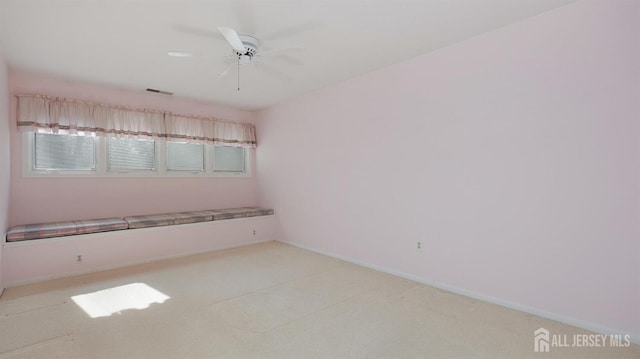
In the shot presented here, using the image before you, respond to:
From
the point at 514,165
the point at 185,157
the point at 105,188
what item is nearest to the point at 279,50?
the point at 514,165

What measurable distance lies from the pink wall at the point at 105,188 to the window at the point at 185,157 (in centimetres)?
21

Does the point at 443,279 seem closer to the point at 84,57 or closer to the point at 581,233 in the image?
the point at 581,233

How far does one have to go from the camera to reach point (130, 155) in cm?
440

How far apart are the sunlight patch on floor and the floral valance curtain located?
2.15 m

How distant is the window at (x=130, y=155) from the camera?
4.23 m

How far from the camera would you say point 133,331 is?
7.16 ft

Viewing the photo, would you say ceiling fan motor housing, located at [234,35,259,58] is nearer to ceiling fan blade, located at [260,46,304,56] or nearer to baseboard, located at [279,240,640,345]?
ceiling fan blade, located at [260,46,304,56]

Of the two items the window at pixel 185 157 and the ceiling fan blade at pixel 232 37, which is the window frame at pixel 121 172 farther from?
the ceiling fan blade at pixel 232 37

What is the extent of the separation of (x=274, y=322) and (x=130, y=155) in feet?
11.4

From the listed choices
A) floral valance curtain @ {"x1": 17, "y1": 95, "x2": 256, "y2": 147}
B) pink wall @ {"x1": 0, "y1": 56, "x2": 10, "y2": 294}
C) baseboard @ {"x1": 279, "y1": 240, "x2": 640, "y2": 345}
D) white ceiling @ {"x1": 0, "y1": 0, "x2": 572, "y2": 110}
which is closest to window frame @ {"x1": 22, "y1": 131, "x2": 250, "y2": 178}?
floral valance curtain @ {"x1": 17, "y1": 95, "x2": 256, "y2": 147}

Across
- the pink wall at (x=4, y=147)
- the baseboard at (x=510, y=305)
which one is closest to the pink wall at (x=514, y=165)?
the baseboard at (x=510, y=305)

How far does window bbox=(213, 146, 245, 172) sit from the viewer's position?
5.32 meters

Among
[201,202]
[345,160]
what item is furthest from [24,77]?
[345,160]

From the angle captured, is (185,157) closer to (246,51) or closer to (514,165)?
(246,51)
